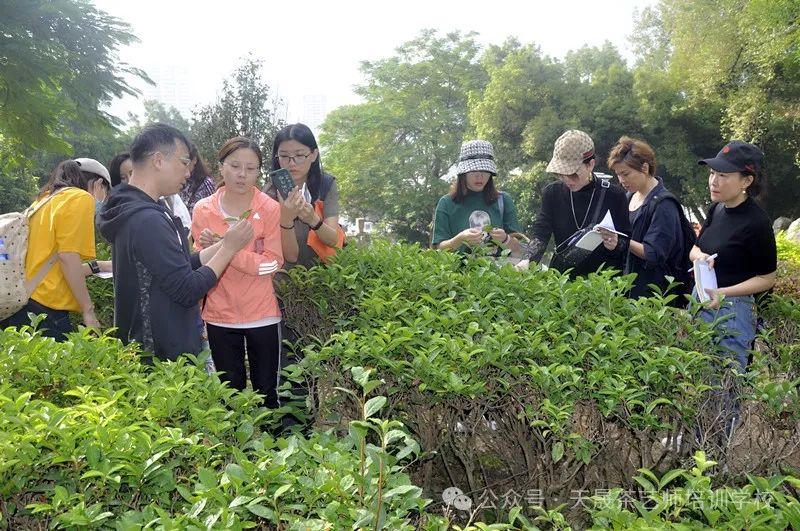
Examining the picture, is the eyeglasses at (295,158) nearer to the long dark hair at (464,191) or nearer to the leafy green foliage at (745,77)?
the long dark hair at (464,191)

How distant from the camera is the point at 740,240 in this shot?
3.85 m

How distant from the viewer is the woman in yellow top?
3.70m

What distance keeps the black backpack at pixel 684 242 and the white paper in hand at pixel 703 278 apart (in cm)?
65

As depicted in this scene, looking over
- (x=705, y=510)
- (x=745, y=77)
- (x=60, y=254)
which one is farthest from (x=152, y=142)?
(x=745, y=77)

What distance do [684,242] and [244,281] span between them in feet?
8.97

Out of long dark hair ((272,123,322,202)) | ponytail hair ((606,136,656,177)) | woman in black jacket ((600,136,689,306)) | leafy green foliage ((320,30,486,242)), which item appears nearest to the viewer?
long dark hair ((272,123,322,202))

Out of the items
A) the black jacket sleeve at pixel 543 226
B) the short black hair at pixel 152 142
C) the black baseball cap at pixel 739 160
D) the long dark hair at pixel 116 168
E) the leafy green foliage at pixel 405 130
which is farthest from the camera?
the leafy green foliage at pixel 405 130

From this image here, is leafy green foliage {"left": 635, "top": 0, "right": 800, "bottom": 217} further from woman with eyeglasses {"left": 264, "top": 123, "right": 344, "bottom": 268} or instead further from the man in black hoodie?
the man in black hoodie

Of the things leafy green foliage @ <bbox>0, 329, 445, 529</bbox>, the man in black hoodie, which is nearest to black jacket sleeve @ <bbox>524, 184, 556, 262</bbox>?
the man in black hoodie

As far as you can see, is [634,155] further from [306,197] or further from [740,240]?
[306,197]

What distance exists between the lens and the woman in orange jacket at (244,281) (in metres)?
3.69

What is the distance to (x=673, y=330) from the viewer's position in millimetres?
2994

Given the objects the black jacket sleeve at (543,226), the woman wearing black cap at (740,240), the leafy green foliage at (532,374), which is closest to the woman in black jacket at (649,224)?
the woman wearing black cap at (740,240)

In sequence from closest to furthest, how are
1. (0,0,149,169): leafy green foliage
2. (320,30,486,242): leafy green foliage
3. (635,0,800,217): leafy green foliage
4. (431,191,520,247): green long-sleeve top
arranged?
(431,191,520,247): green long-sleeve top → (0,0,149,169): leafy green foliage → (635,0,800,217): leafy green foliage → (320,30,486,242): leafy green foliage
